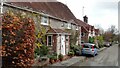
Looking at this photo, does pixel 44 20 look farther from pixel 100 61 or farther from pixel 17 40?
pixel 17 40

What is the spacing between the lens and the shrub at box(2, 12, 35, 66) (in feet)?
32.7

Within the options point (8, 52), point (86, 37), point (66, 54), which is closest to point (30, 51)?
point (8, 52)

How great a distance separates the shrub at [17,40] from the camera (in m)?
9.97

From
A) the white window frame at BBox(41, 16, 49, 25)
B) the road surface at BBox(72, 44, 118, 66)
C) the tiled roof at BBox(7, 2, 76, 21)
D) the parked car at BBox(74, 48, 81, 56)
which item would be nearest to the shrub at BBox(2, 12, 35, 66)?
the tiled roof at BBox(7, 2, 76, 21)

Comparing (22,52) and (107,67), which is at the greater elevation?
(22,52)

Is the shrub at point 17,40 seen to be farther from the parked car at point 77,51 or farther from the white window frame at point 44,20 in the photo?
the parked car at point 77,51

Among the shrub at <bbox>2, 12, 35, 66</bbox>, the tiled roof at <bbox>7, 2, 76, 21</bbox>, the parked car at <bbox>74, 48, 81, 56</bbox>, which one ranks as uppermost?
the tiled roof at <bbox>7, 2, 76, 21</bbox>

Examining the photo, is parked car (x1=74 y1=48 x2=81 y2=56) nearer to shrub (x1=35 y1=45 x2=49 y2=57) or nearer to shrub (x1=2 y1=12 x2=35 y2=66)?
shrub (x1=35 y1=45 x2=49 y2=57)

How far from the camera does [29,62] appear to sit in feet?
36.9

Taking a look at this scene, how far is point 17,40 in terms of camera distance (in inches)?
412

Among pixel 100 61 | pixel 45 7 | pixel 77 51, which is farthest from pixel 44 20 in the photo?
pixel 77 51

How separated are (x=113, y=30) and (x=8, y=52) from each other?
11235cm

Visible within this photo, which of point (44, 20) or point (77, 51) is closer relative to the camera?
point (44, 20)

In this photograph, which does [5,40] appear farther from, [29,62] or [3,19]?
[29,62]
